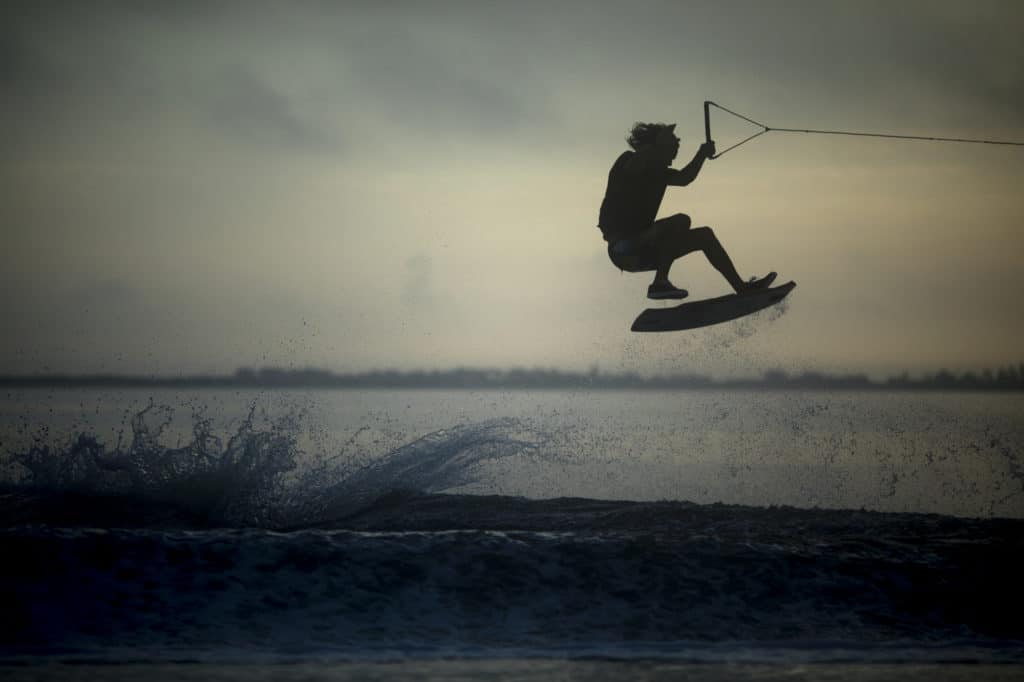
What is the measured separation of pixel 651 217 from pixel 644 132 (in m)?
0.86

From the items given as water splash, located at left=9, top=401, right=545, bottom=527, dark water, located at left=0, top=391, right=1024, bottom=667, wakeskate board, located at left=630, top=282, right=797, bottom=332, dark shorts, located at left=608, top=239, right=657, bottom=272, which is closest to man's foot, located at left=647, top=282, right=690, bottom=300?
dark shorts, located at left=608, top=239, right=657, bottom=272

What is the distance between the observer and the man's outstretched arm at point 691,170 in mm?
10898

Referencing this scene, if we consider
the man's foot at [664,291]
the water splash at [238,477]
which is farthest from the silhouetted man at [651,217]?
the water splash at [238,477]

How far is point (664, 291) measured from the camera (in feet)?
38.0

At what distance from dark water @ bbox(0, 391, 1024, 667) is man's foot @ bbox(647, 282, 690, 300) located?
2.43m

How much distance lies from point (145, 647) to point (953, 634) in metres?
6.08

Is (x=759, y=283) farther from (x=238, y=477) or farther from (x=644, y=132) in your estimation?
(x=238, y=477)

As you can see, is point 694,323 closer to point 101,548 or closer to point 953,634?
point 953,634

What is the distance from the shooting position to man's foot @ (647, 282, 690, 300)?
11.5 metres

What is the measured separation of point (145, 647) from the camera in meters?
7.79

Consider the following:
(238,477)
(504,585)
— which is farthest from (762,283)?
(238,477)

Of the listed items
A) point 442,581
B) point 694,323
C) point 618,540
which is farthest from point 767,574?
point 694,323

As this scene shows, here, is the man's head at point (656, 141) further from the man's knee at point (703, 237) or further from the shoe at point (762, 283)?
the shoe at point (762, 283)

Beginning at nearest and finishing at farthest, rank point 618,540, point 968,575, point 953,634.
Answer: point 953,634 → point 968,575 → point 618,540
